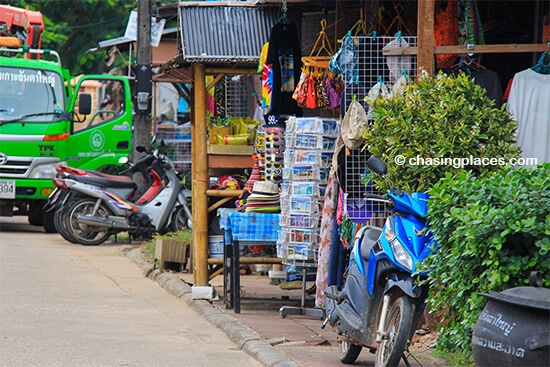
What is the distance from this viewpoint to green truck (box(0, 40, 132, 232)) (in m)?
17.8

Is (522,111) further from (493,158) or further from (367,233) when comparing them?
(367,233)

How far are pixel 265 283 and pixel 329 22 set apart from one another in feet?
11.8

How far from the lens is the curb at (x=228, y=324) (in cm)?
774

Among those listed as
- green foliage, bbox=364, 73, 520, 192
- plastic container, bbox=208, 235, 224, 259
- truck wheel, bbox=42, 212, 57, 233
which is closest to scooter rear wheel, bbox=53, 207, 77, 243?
truck wheel, bbox=42, 212, 57, 233

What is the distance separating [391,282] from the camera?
678cm

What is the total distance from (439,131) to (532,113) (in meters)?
1.45

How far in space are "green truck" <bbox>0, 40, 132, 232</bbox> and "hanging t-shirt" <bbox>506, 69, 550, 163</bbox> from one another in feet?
36.3

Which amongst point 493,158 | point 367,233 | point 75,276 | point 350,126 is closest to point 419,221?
point 367,233

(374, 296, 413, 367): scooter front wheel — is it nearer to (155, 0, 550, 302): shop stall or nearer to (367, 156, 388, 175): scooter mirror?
(367, 156, 388, 175): scooter mirror

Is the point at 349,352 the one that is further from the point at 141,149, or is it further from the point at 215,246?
the point at 141,149

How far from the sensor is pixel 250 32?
1103 centimetres

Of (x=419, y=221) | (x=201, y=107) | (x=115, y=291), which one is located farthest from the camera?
(x=115, y=291)

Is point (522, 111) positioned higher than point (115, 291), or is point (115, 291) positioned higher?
point (522, 111)

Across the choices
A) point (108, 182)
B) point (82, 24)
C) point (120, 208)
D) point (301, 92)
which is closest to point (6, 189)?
point (108, 182)
